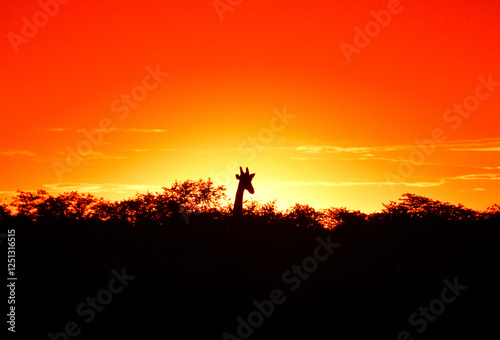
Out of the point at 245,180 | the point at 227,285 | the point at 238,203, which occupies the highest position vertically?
the point at 245,180

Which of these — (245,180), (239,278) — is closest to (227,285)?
(239,278)

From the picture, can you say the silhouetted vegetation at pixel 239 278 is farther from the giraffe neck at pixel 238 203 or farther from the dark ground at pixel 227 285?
the giraffe neck at pixel 238 203

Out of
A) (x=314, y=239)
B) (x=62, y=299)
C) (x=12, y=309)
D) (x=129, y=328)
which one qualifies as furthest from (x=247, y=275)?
(x=314, y=239)

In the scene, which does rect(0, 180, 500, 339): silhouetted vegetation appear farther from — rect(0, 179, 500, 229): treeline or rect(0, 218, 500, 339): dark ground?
rect(0, 179, 500, 229): treeline

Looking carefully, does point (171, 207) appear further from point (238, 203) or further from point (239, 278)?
point (239, 278)

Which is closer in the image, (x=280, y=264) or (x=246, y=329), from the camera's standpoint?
(x=246, y=329)

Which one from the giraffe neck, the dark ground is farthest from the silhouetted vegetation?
the giraffe neck

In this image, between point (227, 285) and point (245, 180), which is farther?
point (245, 180)

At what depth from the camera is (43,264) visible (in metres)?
17.4

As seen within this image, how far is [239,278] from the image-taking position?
16.2 m

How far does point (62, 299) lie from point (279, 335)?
22.1 feet

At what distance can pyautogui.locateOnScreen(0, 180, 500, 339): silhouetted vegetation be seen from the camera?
1359 centimetres

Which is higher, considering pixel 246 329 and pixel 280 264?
Answer: pixel 280 264

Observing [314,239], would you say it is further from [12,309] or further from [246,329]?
[12,309]
